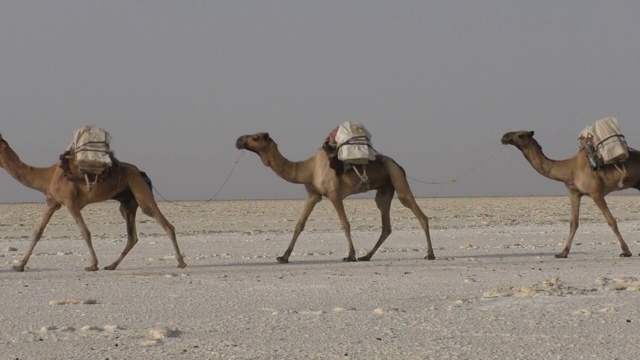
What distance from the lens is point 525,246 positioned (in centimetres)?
2050

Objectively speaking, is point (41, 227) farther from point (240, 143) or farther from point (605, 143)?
point (605, 143)

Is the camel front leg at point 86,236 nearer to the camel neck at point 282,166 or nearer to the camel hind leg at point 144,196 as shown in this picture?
the camel hind leg at point 144,196

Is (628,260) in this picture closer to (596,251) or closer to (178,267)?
(596,251)

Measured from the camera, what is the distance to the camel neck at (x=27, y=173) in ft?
49.5

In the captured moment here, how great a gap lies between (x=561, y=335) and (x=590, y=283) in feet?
14.1

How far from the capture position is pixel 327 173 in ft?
54.5

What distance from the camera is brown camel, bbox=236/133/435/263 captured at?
16.5 meters

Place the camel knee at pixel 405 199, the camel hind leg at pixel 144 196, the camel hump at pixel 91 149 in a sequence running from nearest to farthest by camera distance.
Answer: the camel hump at pixel 91 149 → the camel hind leg at pixel 144 196 → the camel knee at pixel 405 199

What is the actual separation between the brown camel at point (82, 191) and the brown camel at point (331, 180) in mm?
1949

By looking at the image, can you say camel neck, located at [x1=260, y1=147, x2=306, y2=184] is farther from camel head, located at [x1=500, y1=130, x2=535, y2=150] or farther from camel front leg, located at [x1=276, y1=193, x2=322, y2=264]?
camel head, located at [x1=500, y1=130, x2=535, y2=150]

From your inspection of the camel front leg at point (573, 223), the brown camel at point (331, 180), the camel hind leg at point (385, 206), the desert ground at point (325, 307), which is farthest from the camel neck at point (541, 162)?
the camel hind leg at point (385, 206)

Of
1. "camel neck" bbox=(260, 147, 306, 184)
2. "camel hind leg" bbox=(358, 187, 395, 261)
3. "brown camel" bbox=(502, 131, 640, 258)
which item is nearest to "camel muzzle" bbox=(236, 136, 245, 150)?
"camel neck" bbox=(260, 147, 306, 184)

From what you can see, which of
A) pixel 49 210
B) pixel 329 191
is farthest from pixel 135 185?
pixel 329 191

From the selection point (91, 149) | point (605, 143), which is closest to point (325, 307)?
point (91, 149)
